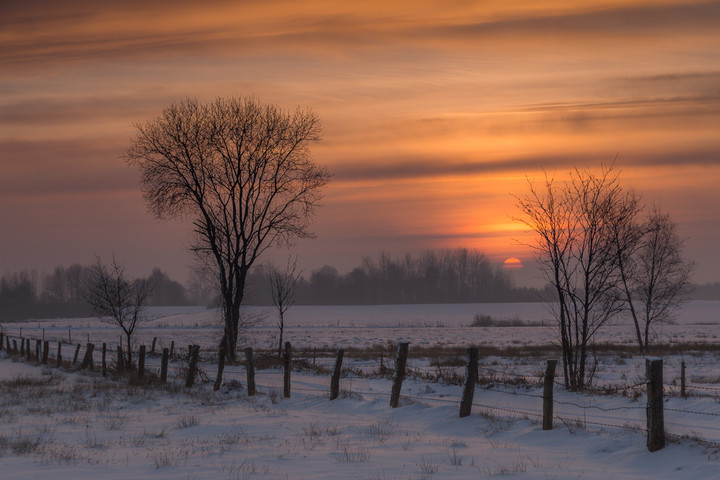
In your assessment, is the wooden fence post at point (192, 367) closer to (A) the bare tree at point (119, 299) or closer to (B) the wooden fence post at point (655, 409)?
(A) the bare tree at point (119, 299)

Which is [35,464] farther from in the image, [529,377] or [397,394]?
[529,377]

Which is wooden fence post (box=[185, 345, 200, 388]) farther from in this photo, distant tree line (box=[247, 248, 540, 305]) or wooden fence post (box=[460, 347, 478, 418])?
distant tree line (box=[247, 248, 540, 305])

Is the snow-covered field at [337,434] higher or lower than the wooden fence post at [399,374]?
lower

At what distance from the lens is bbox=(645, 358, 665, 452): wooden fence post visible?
37.0ft

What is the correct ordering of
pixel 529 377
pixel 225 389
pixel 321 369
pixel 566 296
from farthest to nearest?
pixel 321 369
pixel 529 377
pixel 566 296
pixel 225 389

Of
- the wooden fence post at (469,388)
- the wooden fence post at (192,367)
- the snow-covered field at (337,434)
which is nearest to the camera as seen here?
the snow-covered field at (337,434)

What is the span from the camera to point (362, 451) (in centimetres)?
1184

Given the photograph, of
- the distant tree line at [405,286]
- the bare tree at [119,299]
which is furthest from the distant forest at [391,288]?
the bare tree at [119,299]

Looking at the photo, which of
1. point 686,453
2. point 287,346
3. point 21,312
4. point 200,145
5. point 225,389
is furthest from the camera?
point 21,312

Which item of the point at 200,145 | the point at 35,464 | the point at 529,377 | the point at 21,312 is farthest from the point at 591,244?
the point at 21,312

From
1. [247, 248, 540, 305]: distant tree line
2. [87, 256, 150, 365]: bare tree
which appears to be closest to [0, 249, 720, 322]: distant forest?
[247, 248, 540, 305]: distant tree line

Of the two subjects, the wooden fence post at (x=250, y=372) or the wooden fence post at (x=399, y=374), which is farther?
the wooden fence post at (x=250, y=372)

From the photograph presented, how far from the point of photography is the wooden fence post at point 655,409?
11.3m

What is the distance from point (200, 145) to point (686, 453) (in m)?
28.7
